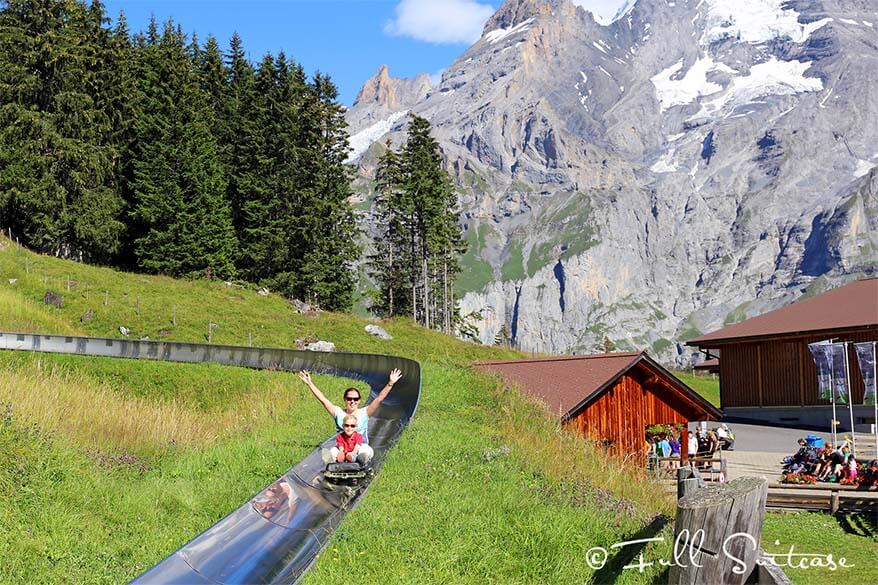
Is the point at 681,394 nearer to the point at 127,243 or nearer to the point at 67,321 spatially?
the point at 67,321

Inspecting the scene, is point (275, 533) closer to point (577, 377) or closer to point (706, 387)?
point (577, 377)

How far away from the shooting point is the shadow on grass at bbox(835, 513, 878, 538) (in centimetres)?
2167

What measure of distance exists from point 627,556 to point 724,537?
4029 millimetres

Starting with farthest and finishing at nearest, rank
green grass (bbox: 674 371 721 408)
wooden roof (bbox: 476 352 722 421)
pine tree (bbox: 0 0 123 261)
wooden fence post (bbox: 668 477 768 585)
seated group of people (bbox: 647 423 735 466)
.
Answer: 1. green grass (bbox: 674 371 721 408)
2. pine tree (bbox: 0 0 123 261)
3. seated group of people (bbox: 647 423 735 466)
4. wooden roof (bbox: 476 352 722 421)
5. wooden fence post (bbox: 668 477 768 585)

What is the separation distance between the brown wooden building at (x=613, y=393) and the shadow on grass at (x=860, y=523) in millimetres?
6563

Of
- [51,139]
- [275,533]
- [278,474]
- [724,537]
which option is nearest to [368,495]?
[275,533]

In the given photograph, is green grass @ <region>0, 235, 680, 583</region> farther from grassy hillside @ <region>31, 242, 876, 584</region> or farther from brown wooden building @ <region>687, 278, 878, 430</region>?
brown wooden building @ <region>687, 278, 878, 430</region>

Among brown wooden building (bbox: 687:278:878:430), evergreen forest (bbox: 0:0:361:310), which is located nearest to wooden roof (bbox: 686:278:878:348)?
brown wooden building (bbox: 687:278:878:430)

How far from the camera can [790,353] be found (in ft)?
150

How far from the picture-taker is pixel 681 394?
2917 cm

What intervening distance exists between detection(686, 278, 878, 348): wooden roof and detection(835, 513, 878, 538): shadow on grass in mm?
19896

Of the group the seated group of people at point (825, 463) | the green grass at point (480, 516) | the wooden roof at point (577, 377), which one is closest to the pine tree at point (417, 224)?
the wooden roof at point (577, 377)

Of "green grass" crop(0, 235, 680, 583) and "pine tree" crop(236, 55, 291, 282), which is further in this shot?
"pine tree" crop(236, 55, 291, 282)

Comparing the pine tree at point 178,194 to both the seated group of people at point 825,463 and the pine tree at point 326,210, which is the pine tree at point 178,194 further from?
the seated group of people at point 825,463
